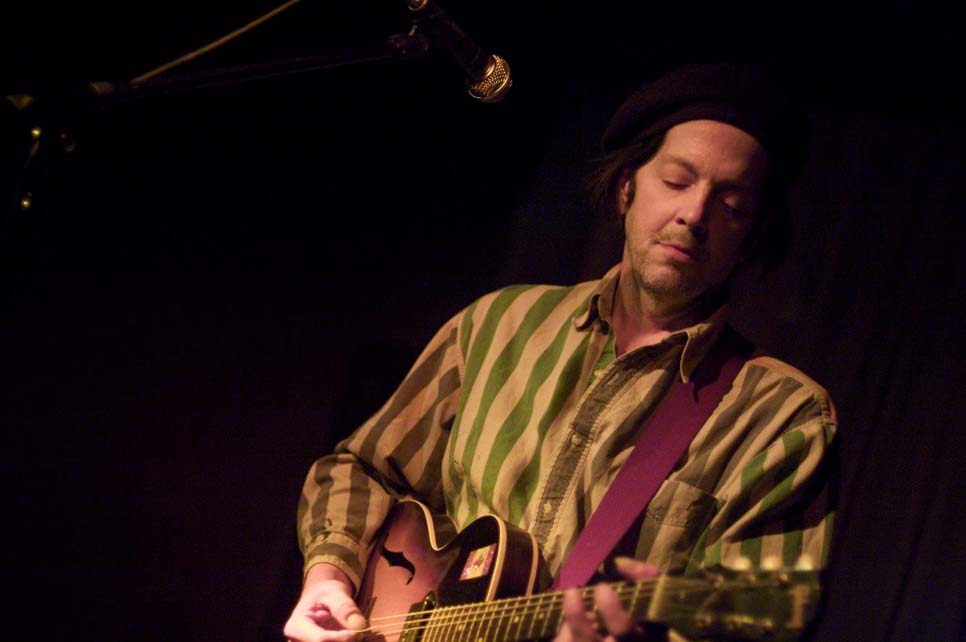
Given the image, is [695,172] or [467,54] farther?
[695,172]

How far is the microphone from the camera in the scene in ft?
5.31

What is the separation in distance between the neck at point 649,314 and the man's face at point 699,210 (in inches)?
1.4

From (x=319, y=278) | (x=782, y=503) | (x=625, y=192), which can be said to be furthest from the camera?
(x=319, y=278)

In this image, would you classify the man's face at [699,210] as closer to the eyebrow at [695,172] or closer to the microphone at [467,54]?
the eyebrow at [695,172]

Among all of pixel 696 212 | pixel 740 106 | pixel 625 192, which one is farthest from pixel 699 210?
pixel 625 192

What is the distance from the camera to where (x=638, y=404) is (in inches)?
75.9

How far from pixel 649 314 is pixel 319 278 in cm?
159

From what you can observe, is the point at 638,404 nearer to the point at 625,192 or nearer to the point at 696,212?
the point at 696,212

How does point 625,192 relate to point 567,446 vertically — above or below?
above

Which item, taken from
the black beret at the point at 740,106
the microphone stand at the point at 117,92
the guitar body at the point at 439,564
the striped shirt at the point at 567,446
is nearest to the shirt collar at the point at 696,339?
the striped shirt at the point at 567,446

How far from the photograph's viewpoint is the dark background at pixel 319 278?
8.97ft

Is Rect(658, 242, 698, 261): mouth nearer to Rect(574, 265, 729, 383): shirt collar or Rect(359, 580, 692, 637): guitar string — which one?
Rect(574, 265, 729, 383): shirt collar

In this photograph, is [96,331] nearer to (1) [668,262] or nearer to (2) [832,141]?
(1) [668,262]

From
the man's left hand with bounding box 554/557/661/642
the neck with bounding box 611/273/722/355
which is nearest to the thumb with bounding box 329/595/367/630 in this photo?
the man's left hand with bounding box 554/557/661/642
